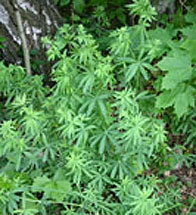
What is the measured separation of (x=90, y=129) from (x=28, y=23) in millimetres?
1277

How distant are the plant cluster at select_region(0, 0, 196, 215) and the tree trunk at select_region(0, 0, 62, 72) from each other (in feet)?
2.02

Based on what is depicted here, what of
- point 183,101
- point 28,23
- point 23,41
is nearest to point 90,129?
point 183,101

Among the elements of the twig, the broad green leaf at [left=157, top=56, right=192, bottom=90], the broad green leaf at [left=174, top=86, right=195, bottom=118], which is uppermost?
the twig

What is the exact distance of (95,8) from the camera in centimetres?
350

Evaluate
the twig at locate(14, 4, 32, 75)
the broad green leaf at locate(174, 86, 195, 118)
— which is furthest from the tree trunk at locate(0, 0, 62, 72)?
the broad green leaf at locate(174, 86, 195, 118)

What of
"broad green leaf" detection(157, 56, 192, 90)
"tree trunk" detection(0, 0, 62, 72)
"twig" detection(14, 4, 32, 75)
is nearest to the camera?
"broad green leaf" detection(157, 56, 192, 90)

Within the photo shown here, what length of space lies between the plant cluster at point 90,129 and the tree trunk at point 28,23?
0.62m

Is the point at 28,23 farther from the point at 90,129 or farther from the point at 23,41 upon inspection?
the point at 90,129

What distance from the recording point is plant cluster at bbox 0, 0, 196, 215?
2.30 m

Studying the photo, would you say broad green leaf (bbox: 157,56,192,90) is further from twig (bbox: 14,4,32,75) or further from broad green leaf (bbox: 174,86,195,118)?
twig (bbox: 14,4,32,75)

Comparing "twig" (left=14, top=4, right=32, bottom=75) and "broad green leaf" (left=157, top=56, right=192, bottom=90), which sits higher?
"twig" (left=14, top=4, right=32, bottom=75)

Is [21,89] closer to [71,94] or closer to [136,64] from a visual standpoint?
[71,94]

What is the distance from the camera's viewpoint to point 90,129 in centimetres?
238

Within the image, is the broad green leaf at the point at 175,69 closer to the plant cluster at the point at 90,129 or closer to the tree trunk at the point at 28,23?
the plant cluster at the point at 90,129
